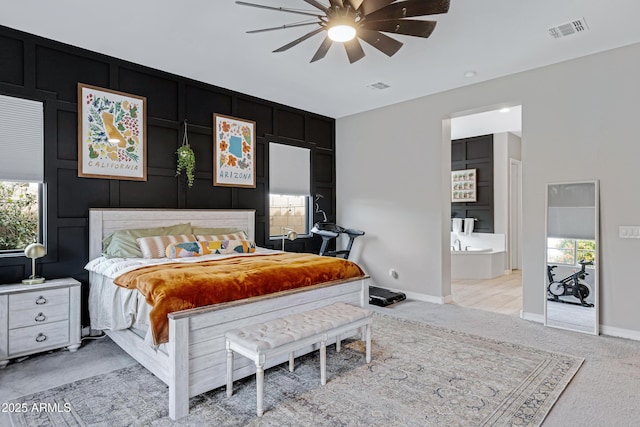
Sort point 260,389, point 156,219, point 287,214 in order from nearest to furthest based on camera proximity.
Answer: point 260,389 → point 156,219 → point 287,214

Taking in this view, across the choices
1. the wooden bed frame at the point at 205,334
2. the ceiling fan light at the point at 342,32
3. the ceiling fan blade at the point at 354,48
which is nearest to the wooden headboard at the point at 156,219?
the wooden bed frame at the point at 205,334

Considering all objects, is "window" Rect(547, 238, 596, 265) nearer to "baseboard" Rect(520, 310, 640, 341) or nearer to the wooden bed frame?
"baseboard" Rect(520, 310, 640, 341)

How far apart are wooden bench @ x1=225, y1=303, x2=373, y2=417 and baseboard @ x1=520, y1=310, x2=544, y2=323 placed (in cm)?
238

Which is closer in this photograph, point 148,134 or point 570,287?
point 570,287

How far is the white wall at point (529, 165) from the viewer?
3744 mm

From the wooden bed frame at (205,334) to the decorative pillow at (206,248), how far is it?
2.63 ft

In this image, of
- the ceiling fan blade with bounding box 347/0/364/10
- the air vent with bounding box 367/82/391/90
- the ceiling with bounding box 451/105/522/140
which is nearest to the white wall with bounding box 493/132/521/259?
the ceiling with bounding box 451/105/522/140

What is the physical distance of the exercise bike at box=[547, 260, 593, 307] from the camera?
3904 millimetres

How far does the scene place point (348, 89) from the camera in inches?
199

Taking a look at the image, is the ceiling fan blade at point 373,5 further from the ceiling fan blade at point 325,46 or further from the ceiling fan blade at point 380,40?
the ceiling fan blade at point 325,46

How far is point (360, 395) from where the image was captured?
2.52m

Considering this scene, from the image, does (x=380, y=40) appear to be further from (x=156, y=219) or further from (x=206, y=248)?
(x=156, y=219)

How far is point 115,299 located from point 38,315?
Answer: 0.81m

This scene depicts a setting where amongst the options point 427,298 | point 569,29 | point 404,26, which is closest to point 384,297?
point 427,298
